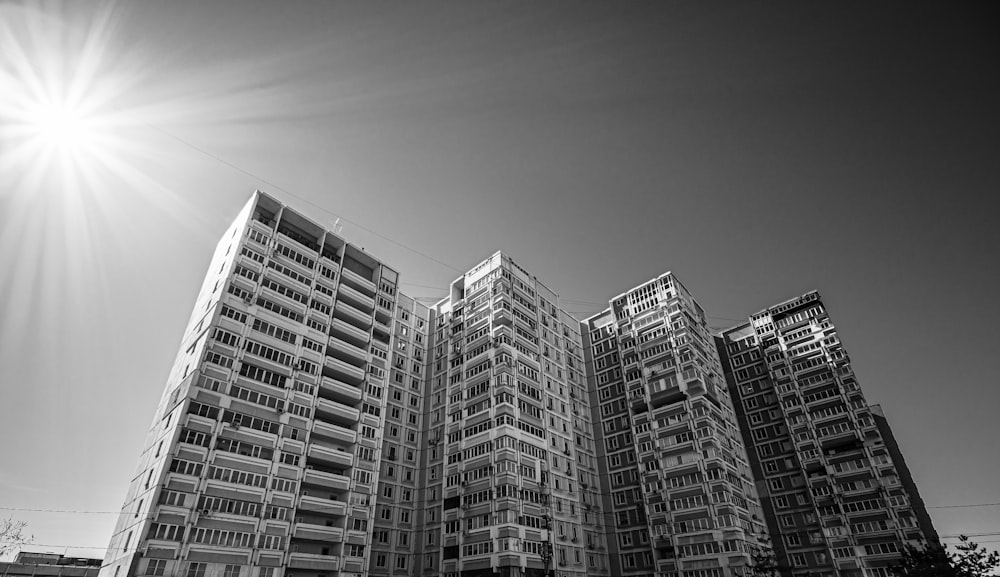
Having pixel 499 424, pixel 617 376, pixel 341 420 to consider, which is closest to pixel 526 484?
pixel 499 424

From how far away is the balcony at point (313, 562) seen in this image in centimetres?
5556

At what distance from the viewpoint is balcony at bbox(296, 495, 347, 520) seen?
2327 inches

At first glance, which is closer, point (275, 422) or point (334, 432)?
point (275, 422)

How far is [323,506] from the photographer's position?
6022 cm

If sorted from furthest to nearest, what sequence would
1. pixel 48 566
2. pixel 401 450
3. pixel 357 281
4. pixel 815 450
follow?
pixel 48 566, pixel 357 281, pixel 815 450, pixel 401 450

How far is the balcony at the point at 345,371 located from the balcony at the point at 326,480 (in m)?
14.0

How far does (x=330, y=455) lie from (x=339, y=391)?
29.9ft

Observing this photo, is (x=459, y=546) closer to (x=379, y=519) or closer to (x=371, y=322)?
(x=379, y=519)

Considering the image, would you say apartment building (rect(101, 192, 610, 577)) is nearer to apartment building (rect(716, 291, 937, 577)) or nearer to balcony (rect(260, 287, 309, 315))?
balcony (rect(260, 287, 309, 315))

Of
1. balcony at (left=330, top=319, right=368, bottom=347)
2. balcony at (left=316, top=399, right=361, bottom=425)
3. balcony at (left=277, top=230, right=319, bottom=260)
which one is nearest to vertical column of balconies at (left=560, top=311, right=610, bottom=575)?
balcony at (left=316, top=399, right=361, bottom=425)

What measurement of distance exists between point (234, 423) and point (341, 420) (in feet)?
50.3

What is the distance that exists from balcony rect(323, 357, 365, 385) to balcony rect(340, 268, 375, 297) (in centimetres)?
1351

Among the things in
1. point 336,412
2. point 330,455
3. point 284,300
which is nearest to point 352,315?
point 284,300

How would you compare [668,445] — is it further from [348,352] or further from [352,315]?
[352,315]
